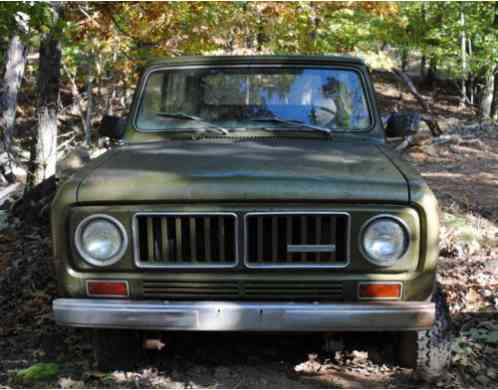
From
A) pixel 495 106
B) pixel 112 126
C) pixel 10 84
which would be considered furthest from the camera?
pixel 495 106

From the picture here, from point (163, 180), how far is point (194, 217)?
247 millimetres

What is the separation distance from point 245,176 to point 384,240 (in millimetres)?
710

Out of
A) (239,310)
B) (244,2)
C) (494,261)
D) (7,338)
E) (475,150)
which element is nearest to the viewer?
(239,310)

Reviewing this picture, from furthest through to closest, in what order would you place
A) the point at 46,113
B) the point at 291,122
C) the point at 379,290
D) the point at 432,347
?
the point at 46,113
the point at 291,122
the point at 432,347
the point at 379,290

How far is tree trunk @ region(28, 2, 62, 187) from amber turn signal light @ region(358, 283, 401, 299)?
187 inches

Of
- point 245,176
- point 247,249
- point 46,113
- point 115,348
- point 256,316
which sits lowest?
point 115,348

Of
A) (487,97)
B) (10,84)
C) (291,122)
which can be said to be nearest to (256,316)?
(291,122)

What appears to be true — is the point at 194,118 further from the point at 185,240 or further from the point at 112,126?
the point at 185,240

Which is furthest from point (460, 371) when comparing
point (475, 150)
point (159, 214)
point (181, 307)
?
point (475, 150)

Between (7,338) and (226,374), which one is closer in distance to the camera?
(226,374)

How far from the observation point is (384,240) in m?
2.88

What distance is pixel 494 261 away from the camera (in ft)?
16.5

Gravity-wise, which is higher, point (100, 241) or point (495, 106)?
point (495, 106)

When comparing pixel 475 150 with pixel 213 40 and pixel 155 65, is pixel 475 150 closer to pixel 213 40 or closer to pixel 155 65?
pixel 213 40
